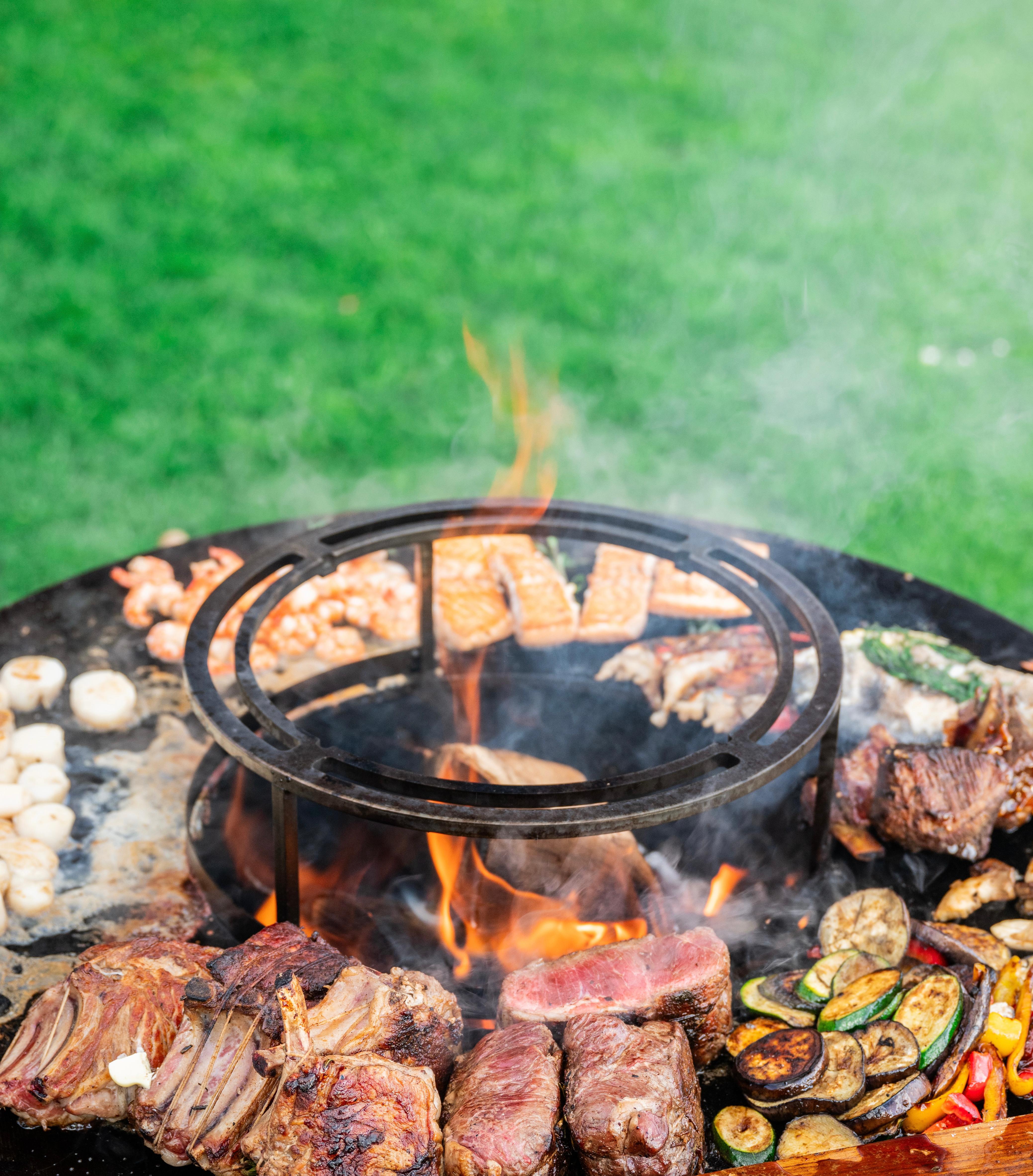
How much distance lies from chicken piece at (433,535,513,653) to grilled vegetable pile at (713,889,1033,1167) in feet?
6.18

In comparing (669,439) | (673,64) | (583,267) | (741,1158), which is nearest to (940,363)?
(669,439)

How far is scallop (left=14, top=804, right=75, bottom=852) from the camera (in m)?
3.69

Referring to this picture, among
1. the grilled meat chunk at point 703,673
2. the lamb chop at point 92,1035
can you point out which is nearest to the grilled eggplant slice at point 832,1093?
the grilled meat chunk at point 703,673

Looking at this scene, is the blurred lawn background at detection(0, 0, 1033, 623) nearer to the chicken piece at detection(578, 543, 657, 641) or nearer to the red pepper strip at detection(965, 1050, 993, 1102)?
the chicken piece at detection(578, 543, 657, 641)

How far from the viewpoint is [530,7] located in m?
9.88

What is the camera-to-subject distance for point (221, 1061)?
260 centimetres

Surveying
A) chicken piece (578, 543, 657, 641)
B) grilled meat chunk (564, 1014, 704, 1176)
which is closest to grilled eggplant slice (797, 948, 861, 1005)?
grilled meat chunk (564, 1014, 704, 1176)

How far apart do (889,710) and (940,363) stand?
441 centimetres

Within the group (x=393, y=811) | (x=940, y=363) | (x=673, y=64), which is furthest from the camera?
(x=673, y=64)

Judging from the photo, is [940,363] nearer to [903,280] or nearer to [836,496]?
[903,280]

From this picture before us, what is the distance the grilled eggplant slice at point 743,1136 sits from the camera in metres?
2.71

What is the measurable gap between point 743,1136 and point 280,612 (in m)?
2.98

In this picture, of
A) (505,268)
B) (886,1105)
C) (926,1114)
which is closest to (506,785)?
(886,1105)

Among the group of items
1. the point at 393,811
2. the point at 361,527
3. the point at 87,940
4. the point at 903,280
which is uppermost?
the point at 903,280
